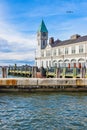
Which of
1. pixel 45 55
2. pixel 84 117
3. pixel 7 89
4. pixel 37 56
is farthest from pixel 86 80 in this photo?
pixel 37 56

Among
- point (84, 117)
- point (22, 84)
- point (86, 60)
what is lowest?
point (84, 117)

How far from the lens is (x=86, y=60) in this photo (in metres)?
58.9

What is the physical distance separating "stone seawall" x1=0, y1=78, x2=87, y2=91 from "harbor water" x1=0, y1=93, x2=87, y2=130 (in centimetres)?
175

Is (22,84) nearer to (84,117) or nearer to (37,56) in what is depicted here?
(84,117)

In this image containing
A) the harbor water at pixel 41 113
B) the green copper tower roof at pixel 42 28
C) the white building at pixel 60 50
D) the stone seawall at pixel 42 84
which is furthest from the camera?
the green copper tower roof at pixel 42 28

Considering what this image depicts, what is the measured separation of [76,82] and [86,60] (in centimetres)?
3391

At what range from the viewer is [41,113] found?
15.7 meters

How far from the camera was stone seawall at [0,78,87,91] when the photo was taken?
2436 centimetres

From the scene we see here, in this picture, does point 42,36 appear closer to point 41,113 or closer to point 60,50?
point 60,50

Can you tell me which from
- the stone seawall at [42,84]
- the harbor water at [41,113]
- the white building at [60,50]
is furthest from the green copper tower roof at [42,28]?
the harbor water at [41,113]

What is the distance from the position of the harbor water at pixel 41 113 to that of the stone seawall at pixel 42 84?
175cm

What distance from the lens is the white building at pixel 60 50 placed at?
61.9m

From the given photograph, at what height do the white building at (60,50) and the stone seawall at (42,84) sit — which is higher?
the white building at (60,50)

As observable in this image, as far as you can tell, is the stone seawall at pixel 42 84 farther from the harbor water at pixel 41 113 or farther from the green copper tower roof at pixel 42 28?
the green copper tower roof at pixel 42 28
